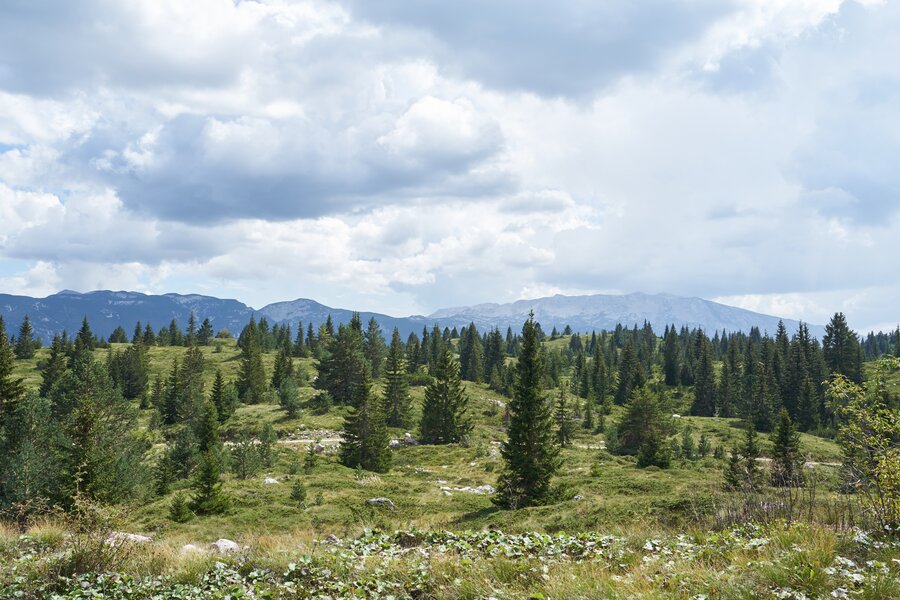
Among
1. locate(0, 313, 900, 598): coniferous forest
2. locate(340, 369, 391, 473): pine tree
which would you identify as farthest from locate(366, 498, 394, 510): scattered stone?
locate(340, 369, 391, 473): pine tree

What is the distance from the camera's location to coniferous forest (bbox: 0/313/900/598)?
29.6ft

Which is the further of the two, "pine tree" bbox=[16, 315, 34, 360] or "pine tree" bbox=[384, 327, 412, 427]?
"pine tree" bbox=[16, 315, 34, 360]

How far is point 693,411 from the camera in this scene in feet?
373

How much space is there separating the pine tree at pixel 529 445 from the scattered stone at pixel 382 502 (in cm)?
710

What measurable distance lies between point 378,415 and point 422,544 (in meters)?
43.6

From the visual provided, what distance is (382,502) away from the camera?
33.9m

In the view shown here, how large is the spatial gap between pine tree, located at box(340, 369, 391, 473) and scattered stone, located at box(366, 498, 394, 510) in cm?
1855

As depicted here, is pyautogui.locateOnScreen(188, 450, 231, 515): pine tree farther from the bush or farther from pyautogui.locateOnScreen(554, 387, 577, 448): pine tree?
pyautogui.locateOnScreen(554, 387, 577, 448): pine tree

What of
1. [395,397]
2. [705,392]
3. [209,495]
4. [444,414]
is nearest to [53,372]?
[395,397]

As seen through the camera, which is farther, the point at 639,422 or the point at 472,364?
the point at 472,364

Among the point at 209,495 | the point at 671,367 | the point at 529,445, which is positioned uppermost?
the point at 529,445

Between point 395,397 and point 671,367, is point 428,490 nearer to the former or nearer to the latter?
point 395,397

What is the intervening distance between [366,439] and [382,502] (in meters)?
19.7

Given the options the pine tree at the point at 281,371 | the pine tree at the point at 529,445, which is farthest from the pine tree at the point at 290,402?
the pine tree at the point at 529,445
